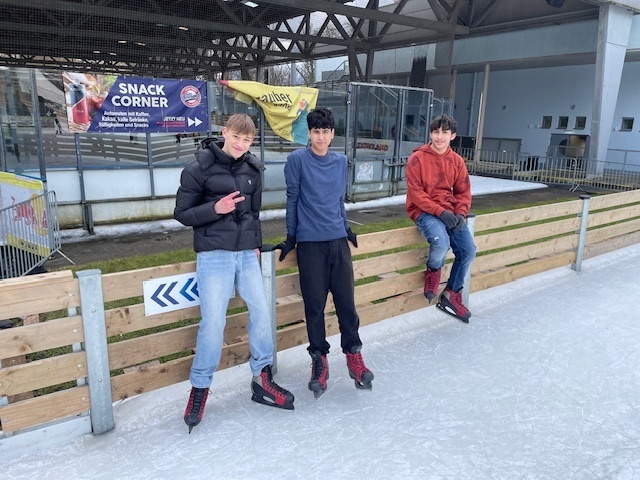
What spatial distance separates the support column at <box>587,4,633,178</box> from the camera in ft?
48.7

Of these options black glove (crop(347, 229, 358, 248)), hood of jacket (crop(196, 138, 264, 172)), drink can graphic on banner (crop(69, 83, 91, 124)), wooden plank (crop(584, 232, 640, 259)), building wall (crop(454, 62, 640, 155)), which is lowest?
wooden plank (crop(584, 232, 640, 259))

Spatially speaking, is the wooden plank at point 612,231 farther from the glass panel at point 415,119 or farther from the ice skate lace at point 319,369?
the glass panel at point 415,119

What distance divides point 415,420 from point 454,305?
1.76 metres

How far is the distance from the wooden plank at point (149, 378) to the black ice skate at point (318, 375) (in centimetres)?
83

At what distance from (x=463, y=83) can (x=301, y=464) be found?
80.1 feet

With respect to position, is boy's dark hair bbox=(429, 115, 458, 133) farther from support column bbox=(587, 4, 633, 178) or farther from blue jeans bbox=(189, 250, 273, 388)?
support column bbox=(587, 4, 633, 178)

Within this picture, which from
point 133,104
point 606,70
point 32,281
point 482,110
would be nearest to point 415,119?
point 606,70

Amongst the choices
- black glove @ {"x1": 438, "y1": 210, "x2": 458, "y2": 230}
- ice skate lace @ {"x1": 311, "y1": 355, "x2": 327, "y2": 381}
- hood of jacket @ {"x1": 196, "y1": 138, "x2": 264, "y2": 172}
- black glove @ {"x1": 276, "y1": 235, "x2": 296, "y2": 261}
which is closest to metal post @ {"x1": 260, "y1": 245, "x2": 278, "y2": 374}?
black glove @ {"x1": 276, "y1": 235, "x2": 296, "y2": 261}

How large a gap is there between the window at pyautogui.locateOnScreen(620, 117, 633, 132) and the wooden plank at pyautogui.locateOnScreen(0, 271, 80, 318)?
820 inches

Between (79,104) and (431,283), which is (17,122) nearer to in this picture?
(79,104)

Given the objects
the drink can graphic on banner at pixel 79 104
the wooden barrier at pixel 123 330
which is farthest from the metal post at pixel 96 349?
the drink can graphic on banner at pixel 79 104

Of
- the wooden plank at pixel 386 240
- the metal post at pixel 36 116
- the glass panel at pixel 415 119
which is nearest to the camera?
the wooden plank at pixel 386 240

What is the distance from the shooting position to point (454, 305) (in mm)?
4480

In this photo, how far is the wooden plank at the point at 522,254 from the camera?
16.2ft
